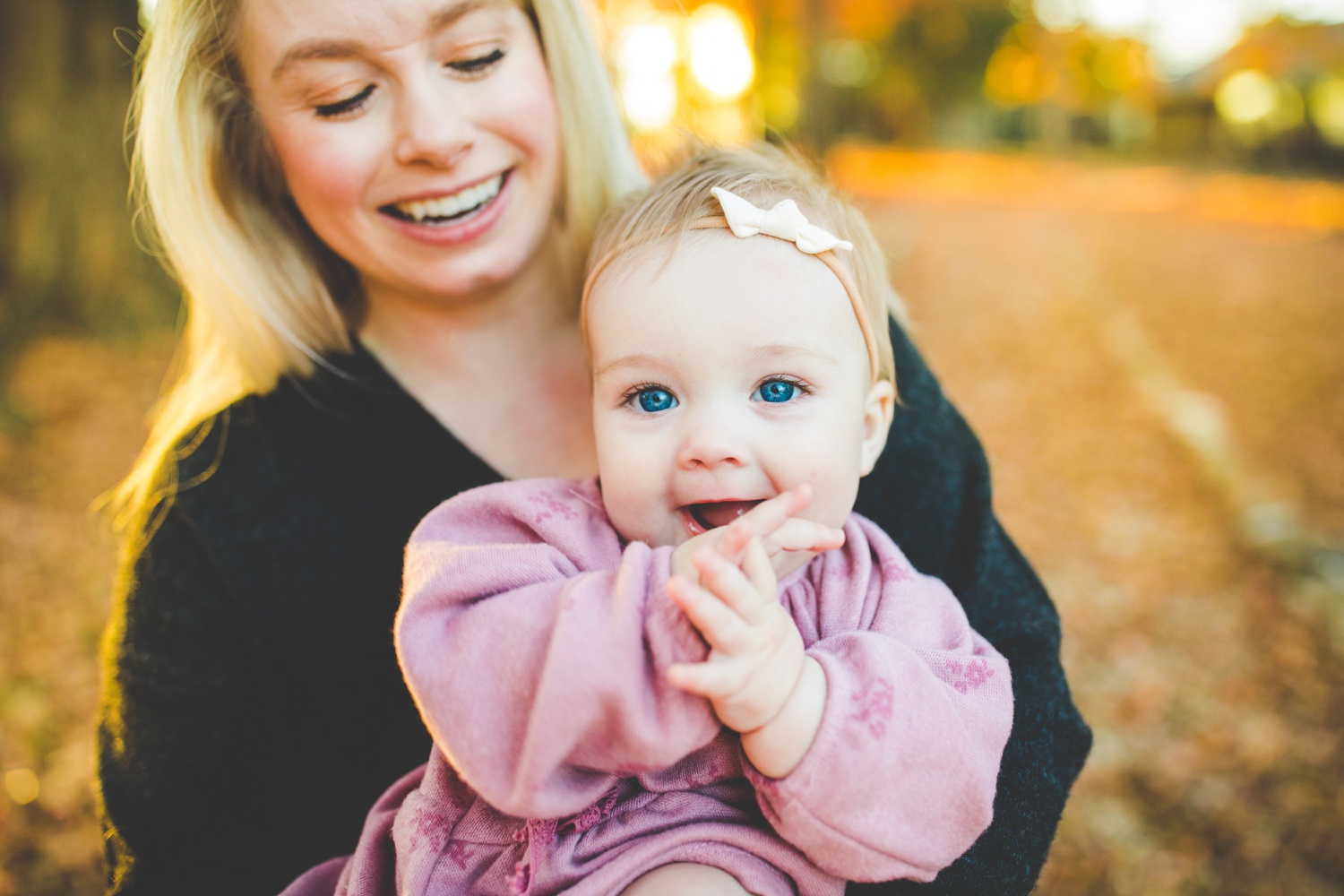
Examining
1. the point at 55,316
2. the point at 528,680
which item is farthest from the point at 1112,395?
the point at 55,316

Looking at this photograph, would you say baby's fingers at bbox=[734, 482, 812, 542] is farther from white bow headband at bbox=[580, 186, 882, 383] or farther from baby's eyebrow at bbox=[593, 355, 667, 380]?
white bow headband at bbox=[580, 186, 882, 383]

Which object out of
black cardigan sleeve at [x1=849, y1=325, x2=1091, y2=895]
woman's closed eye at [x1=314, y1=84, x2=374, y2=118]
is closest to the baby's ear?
black cardigan sleeve at [x1=849, y1=325, x2=1091, y2=895]

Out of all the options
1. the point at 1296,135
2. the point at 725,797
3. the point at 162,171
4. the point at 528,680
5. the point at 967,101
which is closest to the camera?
the point at 528,680

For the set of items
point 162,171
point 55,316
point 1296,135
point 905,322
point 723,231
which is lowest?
point 1296,135

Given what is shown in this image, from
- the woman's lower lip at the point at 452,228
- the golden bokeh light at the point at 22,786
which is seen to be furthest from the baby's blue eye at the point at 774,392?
the golden bokeh light at the point at 22,786

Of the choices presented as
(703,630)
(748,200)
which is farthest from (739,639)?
(748,200)

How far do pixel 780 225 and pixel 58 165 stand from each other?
801 centimetres

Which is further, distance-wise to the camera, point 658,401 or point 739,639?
point 658,401

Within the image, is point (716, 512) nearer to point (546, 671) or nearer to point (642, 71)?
point (546, 671)

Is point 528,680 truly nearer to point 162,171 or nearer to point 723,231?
point 723,231

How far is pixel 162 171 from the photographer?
2.02 meters

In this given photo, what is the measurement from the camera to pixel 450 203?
6.30ft

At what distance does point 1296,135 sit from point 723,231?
3122cm

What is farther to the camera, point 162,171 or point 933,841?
point 162,171
